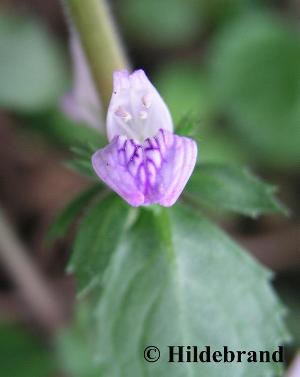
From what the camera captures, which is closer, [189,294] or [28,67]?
[189,294]

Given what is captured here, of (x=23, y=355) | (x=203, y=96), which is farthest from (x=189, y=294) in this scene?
(x=203, y=96)

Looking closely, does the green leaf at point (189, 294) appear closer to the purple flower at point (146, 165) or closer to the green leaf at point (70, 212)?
the green leaf at point (70, 212)

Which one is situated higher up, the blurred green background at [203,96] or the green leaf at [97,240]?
the blurred green background at [203,96]

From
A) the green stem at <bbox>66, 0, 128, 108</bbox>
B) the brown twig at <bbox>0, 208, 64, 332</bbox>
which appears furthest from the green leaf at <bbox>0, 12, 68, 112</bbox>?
the green stem at <bbox>66, 0, 128, 108</bbox>

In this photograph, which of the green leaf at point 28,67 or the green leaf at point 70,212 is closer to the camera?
the green leaf at point 70,212

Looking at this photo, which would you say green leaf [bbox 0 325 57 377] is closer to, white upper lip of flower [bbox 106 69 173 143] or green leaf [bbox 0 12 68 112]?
green leaf [bbox 0 12 68 112]

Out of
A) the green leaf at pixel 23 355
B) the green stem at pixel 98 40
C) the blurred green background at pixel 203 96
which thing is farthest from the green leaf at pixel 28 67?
the green stem at pixel 98 40

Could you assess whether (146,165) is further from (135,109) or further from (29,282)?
(29,282)
